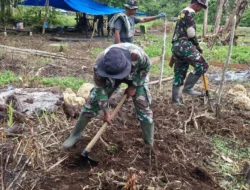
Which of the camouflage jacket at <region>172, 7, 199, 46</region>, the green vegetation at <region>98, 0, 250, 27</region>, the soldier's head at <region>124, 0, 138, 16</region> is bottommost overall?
the camouflage jacket at <region>172, 7, 199, 46</region>

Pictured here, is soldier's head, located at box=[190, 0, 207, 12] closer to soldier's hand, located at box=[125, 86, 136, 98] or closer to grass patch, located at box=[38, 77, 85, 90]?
soldier's hand, located at box=[125, 86, 136, 98]

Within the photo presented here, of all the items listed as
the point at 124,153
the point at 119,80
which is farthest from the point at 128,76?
the point at 124,153

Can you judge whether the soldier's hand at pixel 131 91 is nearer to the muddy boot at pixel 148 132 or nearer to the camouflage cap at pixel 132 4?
the muddy boot at pixel 148 132

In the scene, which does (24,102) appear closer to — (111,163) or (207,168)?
(111,163)

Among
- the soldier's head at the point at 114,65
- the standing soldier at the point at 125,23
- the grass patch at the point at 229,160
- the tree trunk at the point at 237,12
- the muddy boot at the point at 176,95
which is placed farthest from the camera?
the tree trunk at the point at 237,12

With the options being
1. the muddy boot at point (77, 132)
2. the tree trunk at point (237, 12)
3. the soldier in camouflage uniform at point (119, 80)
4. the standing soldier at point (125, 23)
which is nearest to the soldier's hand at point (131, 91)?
the soldier in camouflage uniform at point (119, 80)

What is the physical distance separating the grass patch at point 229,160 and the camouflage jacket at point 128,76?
1.21 meters

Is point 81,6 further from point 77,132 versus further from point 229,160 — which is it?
point 229,160

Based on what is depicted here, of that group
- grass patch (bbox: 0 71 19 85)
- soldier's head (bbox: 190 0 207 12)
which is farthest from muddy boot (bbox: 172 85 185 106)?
grass patch (bbox: 0 71 19 85)

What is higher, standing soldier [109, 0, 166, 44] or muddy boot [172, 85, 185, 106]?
standing soldier [109, 0, 166, 44]

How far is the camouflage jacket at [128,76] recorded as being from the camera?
9.78 ft

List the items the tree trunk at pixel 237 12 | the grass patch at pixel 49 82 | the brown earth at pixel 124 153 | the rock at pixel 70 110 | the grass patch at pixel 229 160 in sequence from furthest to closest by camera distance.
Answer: the tree trunk at pixel 237 12 → the grass patch at pixel 49 82 → the rock at pixel 70 110 → the grass patch at pixel 229 160 → the brown earth at pixel 124 153

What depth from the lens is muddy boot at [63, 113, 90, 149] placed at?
3346mm

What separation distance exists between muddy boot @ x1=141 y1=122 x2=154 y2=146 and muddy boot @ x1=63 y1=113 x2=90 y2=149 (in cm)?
57
